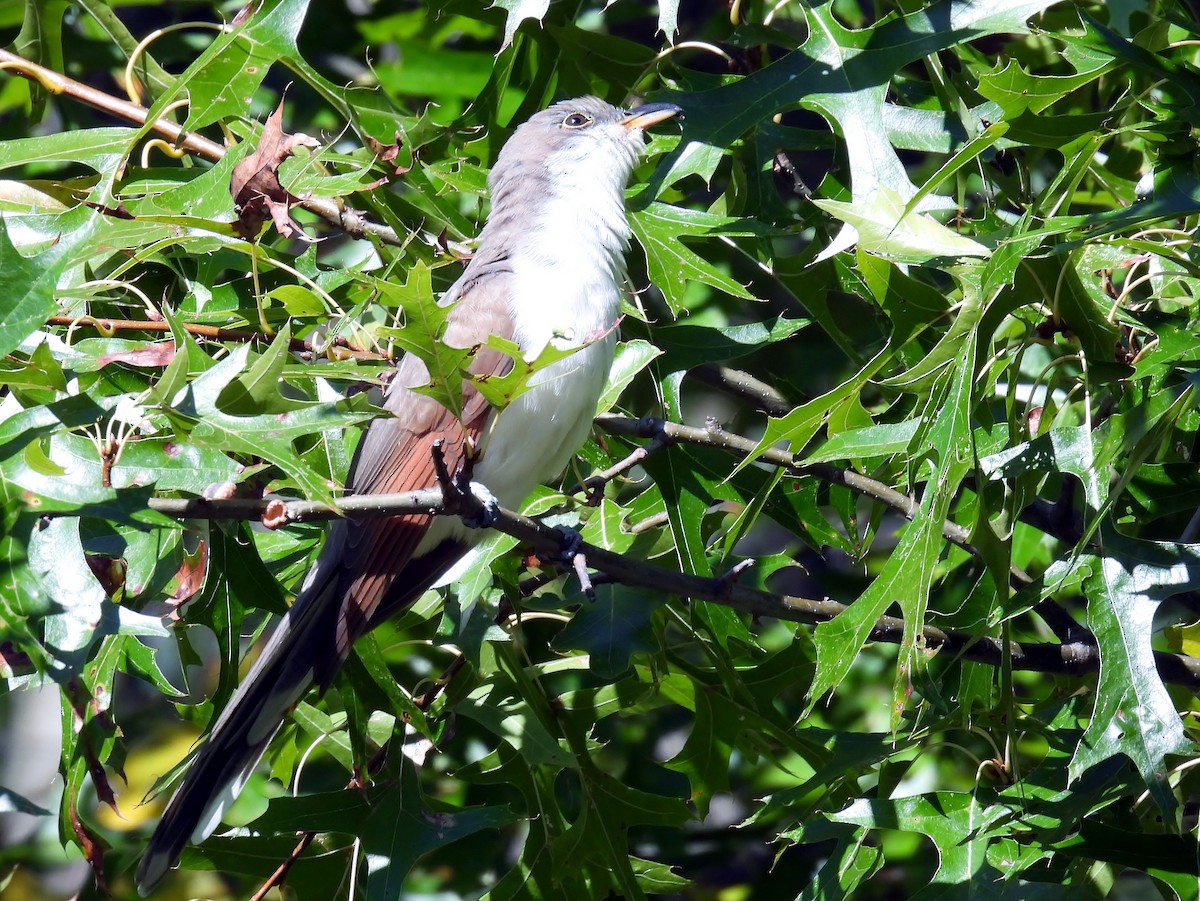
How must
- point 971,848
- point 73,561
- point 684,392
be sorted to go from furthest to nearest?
point 684,392 → point 971,848 → point 73,561

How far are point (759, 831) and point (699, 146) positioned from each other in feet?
8.81

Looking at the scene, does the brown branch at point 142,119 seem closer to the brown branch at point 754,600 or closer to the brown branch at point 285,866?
the brown branch at point 754,600

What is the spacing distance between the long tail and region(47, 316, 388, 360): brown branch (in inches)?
25.9

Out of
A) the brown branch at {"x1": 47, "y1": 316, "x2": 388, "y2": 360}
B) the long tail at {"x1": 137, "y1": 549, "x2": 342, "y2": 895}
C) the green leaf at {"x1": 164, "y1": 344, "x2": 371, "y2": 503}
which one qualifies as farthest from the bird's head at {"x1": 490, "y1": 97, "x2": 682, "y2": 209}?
the green leaf at {"x1": 164, "y1": 344, "x2": 371, "y2": 503}

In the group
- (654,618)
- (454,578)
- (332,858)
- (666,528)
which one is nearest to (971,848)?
(654,618)

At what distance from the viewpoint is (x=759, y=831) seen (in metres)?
4.75

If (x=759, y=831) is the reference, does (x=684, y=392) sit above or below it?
above

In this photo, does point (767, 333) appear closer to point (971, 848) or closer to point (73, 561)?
point (971, 848)

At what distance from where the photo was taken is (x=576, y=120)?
4461 mm

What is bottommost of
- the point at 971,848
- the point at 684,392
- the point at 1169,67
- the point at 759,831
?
the point at 759,831

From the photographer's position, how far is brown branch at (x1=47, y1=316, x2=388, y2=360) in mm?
3115

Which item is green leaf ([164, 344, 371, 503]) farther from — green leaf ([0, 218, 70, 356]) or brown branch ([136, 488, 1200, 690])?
green leaf ([0, 218, 70, 356])

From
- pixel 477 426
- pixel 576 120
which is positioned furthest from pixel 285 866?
pixel 576 120

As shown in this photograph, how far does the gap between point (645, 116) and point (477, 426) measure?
4.58 feet
